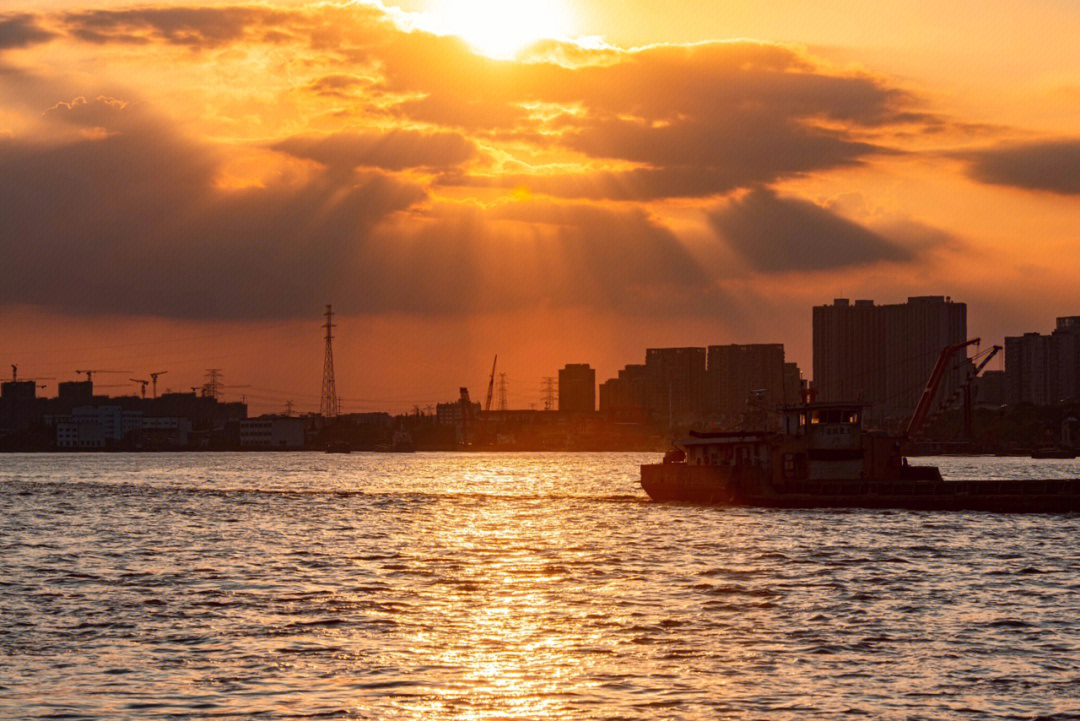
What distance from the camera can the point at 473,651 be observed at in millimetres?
38062

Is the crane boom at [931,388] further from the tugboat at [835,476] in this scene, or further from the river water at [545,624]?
the river water at [545,624]

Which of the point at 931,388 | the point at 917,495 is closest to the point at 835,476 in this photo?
the point at 917,495

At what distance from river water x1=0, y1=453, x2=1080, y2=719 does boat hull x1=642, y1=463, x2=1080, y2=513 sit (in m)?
15.9

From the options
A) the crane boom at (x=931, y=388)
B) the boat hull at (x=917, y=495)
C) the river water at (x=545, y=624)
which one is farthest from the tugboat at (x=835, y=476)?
the crane boom at (x=931, y=388)

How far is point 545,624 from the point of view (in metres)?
44.0

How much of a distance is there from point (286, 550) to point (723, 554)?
86.8 ft

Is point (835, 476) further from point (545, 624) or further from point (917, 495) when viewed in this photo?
point (545, 624)

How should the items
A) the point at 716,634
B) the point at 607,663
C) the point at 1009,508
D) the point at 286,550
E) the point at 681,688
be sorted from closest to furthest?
the point at 681,688
the point at 607,663
the point at 716,634
the point at 286,550
the point at 1009,508

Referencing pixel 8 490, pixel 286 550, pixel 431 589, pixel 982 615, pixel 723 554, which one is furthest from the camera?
pixel 8 490

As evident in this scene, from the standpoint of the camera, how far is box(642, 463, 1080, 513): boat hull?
10775 centimetres

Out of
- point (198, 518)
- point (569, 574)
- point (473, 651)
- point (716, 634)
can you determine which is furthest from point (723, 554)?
point (198, 518)

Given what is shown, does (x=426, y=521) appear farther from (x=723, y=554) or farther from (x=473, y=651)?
(x=473, y=651)

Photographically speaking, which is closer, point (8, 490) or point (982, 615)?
point (982, 615)

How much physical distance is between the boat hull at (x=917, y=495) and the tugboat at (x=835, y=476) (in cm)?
8
